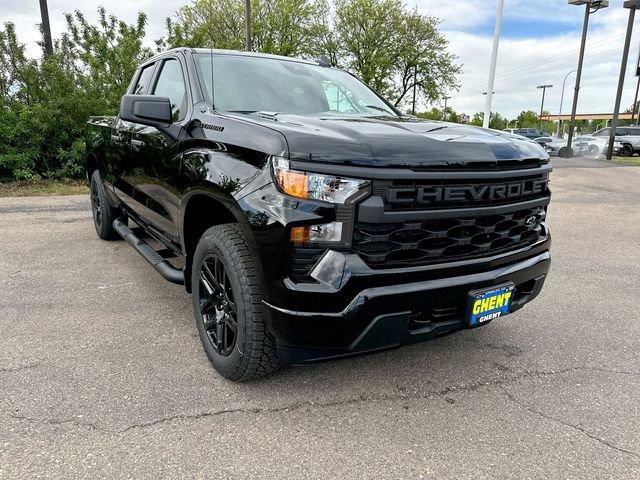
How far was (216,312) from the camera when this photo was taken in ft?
8.65

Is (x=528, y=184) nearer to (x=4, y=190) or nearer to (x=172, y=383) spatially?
(x=172, y=383)

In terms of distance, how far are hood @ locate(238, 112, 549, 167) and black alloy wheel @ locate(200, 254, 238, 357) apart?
0.77m

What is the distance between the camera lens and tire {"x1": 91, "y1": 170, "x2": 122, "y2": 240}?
5102 mm

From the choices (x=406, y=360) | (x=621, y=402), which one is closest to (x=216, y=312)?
(x=406, y=360)

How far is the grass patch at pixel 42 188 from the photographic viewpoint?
8766 mm

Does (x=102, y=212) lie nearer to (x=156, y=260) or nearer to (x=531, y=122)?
(x=156, y=260)

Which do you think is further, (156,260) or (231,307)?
(156,260)

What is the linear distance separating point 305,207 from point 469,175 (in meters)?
0.79

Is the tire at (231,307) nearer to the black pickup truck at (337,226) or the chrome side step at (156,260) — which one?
the black pickup truck at (337,226)

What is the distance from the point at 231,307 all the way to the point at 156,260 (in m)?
1.15

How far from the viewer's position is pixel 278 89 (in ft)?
10.8

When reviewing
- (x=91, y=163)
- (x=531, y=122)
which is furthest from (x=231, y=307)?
(x=531, y=122)

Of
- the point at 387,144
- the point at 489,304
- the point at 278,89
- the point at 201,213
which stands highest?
the point at 278,89

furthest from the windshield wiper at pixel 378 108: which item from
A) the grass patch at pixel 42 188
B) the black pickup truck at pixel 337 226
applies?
the grass patch at pixel 42 188
